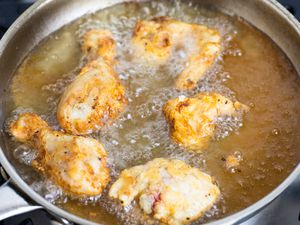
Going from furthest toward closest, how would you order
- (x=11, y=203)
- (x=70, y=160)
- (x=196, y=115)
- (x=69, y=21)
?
(x=69, y=21), (x=196, y=115), (x=70, y=160), (x=11, y=203)

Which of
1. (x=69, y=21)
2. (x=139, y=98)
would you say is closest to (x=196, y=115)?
(x=139, y=98)

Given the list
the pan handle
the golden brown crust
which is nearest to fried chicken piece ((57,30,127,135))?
the golden brown crust

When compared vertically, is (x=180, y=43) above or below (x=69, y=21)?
above

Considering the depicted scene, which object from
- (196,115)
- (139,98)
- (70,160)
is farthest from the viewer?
(139,98)

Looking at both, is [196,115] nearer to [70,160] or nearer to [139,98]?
[139,98]

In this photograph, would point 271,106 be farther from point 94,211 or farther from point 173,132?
point 94,211

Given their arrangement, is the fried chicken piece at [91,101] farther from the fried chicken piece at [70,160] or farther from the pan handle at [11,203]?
the pan handle at [11,203]

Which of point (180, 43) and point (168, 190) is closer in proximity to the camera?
point (168, 190)
